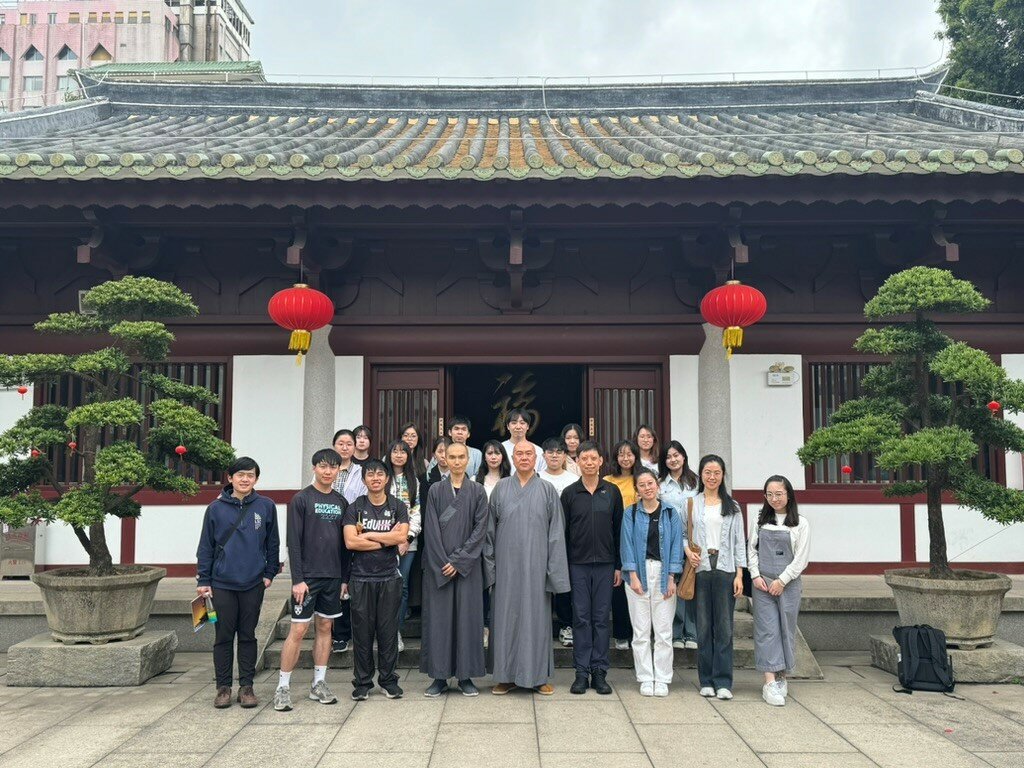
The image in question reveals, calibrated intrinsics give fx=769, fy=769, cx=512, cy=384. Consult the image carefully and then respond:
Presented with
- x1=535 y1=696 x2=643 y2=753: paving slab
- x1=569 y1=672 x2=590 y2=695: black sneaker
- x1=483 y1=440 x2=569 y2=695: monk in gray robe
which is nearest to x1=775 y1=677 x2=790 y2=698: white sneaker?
x1=535 y1=696 x2=643 y2=753: paving slab

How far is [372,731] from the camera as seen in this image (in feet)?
15.7

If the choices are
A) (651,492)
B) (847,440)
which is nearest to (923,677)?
(847,440)

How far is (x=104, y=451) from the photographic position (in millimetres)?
5766

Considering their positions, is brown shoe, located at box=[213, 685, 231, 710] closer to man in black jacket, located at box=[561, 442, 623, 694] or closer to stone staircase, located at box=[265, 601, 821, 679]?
stone staircase, located at box=[265, 601, 821, 679]

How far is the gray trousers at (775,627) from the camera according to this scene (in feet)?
17.8

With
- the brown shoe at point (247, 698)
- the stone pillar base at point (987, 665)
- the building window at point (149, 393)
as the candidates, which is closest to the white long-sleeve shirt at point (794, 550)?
the stone pillar base at point (987, 665)

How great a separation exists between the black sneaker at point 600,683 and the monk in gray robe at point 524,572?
1.02 feet

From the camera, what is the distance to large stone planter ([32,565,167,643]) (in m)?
5.84

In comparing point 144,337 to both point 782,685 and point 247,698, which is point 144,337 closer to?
point 247,698

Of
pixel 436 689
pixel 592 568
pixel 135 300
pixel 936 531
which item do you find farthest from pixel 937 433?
pixel 135 300

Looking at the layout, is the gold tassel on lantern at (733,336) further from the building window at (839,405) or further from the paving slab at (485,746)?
the paving slab at (485,746)

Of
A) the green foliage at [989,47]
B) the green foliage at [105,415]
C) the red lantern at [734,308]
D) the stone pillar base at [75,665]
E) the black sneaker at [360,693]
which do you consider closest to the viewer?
the black sneaker at [360,693]

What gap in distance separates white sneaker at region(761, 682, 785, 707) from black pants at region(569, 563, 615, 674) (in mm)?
1128

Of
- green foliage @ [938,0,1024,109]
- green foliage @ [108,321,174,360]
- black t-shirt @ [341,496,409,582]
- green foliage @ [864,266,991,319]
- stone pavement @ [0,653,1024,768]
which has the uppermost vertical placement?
green foliage @ [938,0,1024,109]
